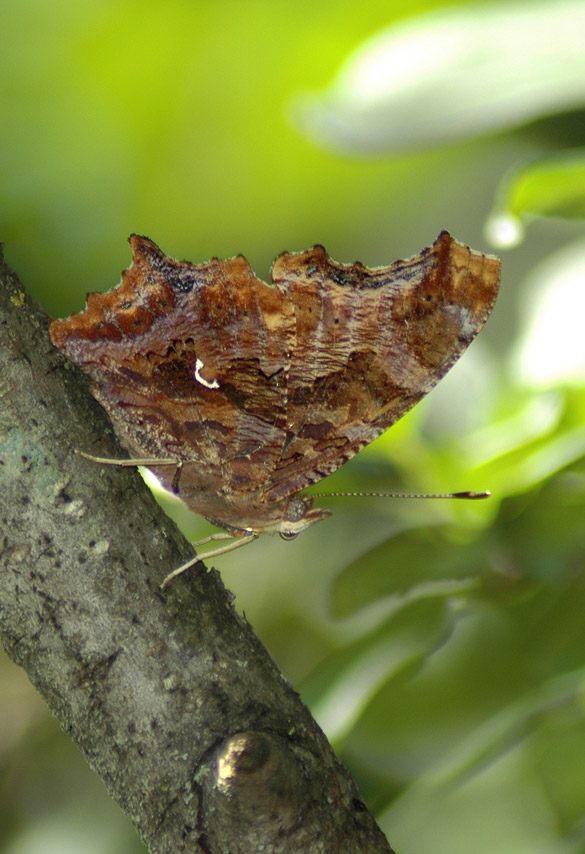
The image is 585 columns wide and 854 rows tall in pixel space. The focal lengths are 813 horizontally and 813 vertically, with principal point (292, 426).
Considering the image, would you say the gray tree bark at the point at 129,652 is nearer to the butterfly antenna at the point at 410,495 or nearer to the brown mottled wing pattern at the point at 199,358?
the brown mottled wing pattern at the point at 199,358

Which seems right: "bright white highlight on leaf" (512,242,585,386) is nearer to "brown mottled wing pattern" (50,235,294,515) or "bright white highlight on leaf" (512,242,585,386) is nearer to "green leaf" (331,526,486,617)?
"green leaf" (331,526,486,617)

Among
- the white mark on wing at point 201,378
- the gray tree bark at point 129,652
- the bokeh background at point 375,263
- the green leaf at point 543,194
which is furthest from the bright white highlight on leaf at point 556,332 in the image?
the gray tree bark at point 129,652

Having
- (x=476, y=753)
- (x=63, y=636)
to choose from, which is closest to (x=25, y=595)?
(x=63, y=636)

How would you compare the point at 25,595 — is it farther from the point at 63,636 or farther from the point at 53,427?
the point at 53,427

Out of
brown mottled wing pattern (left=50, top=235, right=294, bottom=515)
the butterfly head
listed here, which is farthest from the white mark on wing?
the butterfly head

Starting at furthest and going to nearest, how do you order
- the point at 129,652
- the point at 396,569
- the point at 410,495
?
the point at 396,569 → the point at 410,495 → the point at 129,652

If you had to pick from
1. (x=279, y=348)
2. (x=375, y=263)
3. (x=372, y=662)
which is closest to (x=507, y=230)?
(x=279, y=348)

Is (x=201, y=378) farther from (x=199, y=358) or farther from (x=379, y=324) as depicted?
(x=379, y=324)
